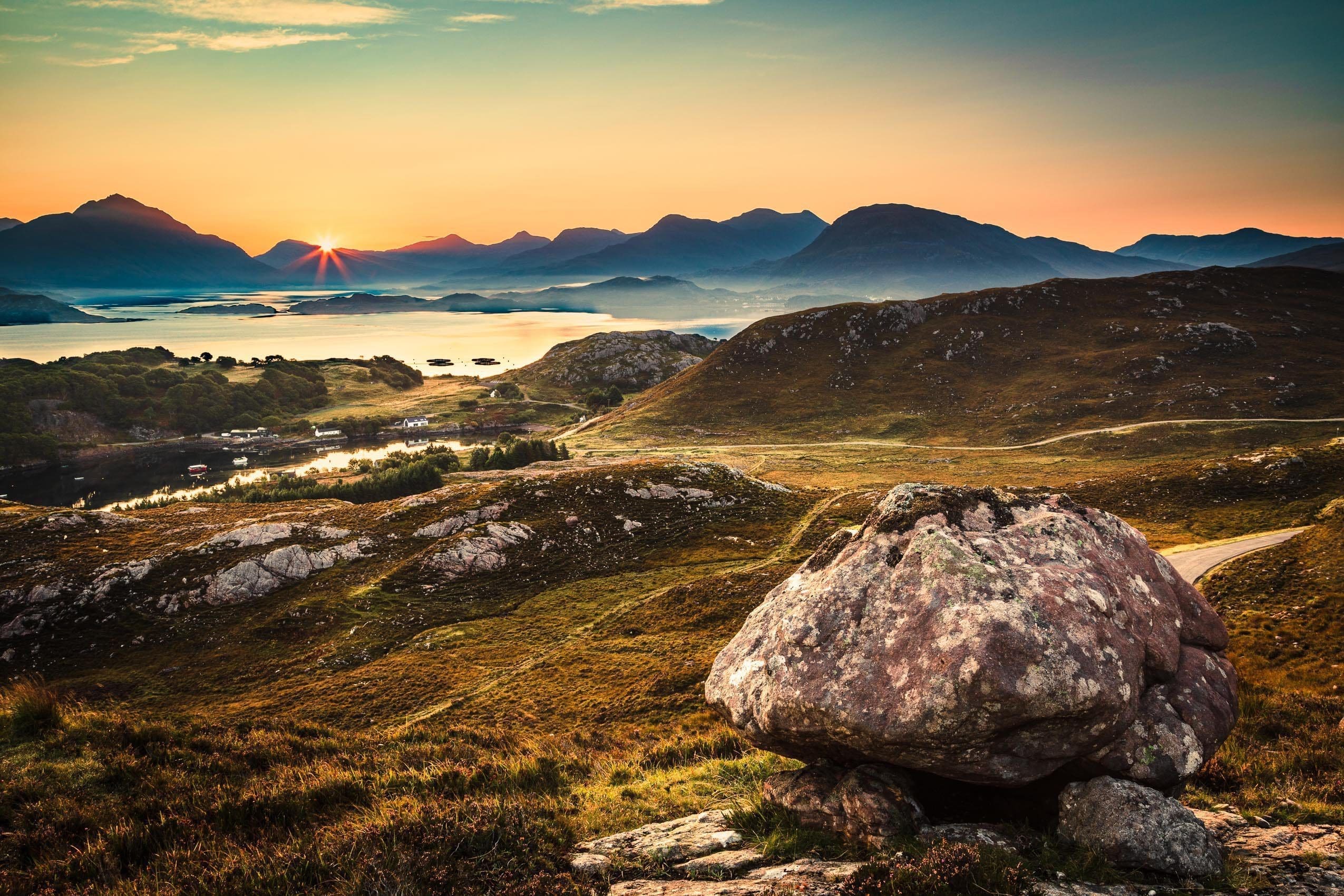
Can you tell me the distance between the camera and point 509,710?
34500 millimetres

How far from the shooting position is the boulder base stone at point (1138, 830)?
10.0m

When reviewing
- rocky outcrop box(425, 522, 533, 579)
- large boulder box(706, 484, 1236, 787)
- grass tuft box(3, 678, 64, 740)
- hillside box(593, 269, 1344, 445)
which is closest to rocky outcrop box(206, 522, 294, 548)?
rocky outcrop box(425, 522, 533, 579)

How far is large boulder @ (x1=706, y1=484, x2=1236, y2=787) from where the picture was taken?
11.5m

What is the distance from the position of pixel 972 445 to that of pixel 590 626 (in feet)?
361

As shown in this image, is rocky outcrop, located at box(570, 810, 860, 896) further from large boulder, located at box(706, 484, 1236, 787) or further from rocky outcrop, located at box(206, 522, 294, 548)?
rocky outcrop, located at box(206, 522, 294, 548)

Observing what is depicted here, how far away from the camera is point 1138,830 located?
10406mm

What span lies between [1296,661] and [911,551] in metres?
28.0

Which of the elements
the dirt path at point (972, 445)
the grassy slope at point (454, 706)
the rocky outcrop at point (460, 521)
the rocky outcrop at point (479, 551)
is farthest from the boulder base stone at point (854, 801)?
Answer: the dirt path at point (972, 445)

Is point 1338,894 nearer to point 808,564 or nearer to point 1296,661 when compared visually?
point 808,564

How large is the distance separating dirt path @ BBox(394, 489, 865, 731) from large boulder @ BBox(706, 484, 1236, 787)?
53.3 feet

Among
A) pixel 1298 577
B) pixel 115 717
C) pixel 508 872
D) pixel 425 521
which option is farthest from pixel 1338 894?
pixel 425 521

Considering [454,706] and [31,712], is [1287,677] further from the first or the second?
[31,712]

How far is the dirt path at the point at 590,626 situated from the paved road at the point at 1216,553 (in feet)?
105

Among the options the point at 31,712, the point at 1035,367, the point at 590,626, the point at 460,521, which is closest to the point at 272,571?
the point at 460,521
